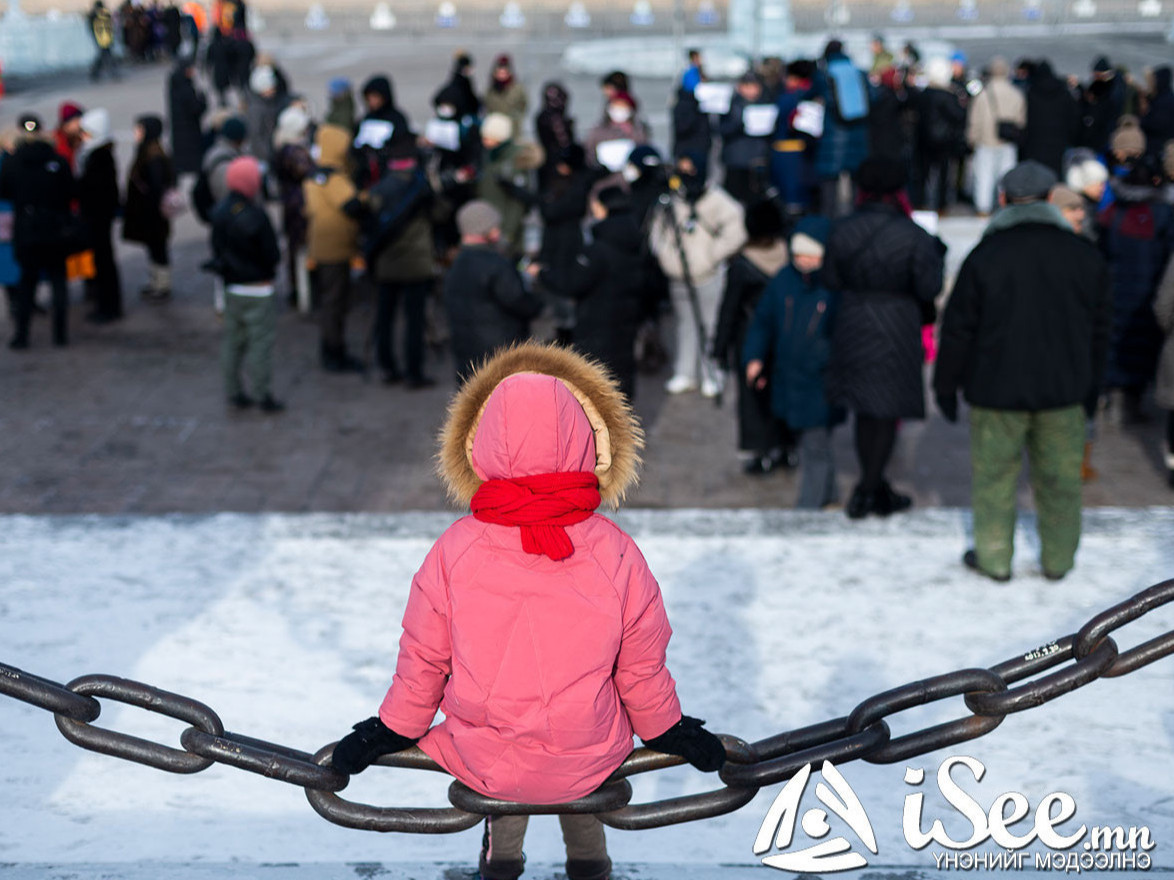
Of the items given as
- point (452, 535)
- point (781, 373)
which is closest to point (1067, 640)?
point (452, 535)

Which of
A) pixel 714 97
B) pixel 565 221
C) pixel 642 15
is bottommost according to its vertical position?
pixel 565 221

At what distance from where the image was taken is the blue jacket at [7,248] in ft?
34.3

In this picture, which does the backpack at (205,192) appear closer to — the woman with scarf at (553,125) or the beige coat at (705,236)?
the woman with scarf at (553,125)

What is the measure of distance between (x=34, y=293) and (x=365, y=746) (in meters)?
8.66

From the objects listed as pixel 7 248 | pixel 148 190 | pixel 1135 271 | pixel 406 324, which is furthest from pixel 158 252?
pixel 1135 271

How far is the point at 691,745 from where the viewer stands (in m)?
3.03

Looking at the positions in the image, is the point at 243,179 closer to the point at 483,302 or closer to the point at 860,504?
the point at 483,302

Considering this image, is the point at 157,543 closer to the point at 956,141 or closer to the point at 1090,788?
the point at 1090,788

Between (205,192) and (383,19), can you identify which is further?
(383,19)

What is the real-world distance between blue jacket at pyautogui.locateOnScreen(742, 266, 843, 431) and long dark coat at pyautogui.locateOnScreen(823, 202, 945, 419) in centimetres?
25

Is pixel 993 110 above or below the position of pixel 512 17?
below

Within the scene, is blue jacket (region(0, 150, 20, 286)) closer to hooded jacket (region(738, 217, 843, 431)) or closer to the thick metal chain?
hooded jacket (region(738, 217, 843, 431))

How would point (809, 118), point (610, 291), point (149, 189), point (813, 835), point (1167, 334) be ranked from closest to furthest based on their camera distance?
point (813, 835) < point (1167, 334) < point (610, 291) < point (149, 189) < point (809, 118)

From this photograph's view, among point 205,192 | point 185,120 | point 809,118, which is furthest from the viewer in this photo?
point 185,120
